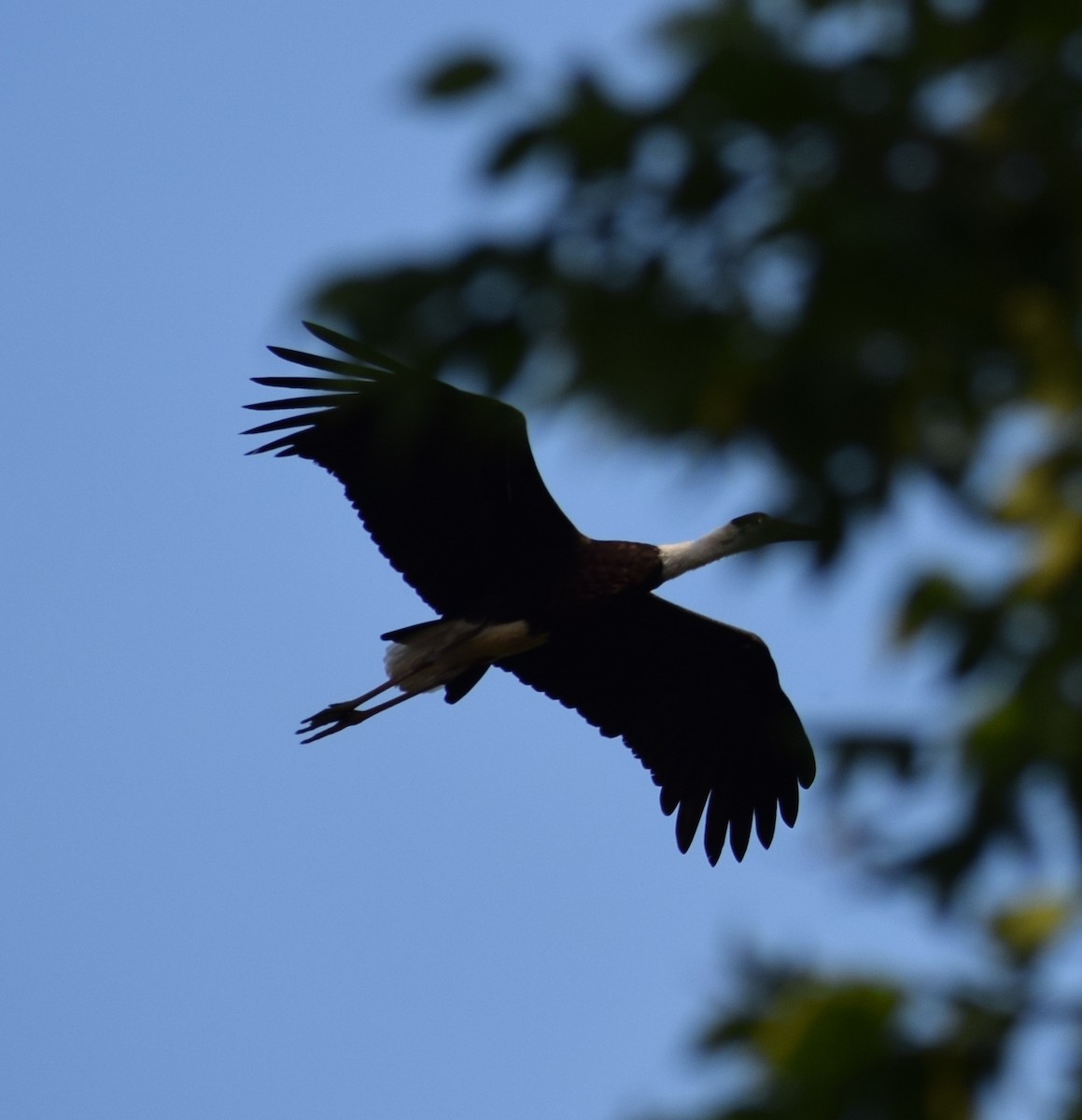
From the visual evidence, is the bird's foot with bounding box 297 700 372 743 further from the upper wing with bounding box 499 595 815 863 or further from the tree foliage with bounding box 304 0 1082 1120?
the tree foliage with bounding box 304 0 1082 1120

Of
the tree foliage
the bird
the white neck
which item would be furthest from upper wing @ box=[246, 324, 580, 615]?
the tree foliage

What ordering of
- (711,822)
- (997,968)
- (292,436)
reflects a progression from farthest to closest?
(711,822) < (292,436) < (997,968)

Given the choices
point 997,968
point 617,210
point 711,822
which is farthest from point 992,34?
point 711,822

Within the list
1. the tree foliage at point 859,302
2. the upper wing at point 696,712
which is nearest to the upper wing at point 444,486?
the upper wing at point 696,712

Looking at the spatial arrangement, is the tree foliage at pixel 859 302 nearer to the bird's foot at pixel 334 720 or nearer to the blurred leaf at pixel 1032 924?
the blurred leaf at pixel 1032 924

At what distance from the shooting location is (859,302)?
2.42 m

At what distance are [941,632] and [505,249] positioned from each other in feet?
2.87

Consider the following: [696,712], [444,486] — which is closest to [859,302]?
[444,486]

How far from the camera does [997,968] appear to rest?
7.70 feet

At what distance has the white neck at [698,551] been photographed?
26.9 ft

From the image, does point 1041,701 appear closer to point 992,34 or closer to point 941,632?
point 941,632

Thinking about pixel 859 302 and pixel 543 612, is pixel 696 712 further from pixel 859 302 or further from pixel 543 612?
pixel 859 302

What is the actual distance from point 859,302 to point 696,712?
6.86 meters

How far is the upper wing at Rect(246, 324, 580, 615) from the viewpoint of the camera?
7652mm
